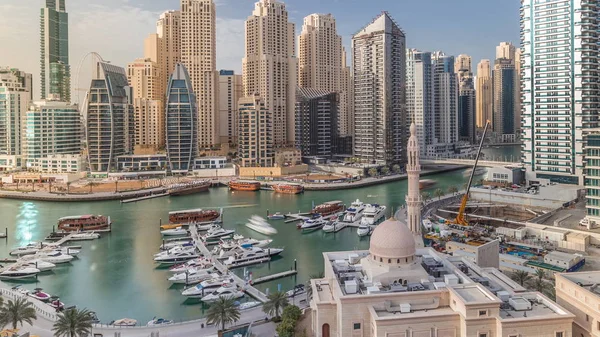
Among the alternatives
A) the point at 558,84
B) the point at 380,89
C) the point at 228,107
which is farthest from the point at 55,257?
the point at 228,107

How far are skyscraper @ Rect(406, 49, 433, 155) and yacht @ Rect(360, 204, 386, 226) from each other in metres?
33.0

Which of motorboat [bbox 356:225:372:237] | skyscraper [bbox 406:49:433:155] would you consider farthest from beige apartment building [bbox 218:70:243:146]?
motorboat [bbox 356:225:372:237]

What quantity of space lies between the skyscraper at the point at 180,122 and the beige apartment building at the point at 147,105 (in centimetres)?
959

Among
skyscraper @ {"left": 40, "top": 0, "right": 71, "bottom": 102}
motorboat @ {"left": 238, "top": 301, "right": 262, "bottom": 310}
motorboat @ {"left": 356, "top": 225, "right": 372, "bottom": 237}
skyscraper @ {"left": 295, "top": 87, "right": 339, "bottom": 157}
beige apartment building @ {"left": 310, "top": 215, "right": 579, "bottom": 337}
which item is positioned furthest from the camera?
skyscraper @ {"left": 40, "top": 0, "right": 71, "bottom": 102}

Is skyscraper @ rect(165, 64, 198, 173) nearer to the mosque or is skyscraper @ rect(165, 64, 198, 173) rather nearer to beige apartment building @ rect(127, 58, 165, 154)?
beige apartment building @ rect(127, 58, 165, 154)

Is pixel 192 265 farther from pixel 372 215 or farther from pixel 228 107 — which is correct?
pixel 228 107

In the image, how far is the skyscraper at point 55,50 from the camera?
6838 centimetres

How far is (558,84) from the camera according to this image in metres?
Result: 30.6

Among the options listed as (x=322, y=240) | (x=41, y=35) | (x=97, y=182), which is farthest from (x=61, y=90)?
(x=322, y=240)

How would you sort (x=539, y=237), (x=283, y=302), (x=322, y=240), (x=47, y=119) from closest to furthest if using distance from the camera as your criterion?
(x=283, y=302) → (x=539, y=237) → (x=322, y=240) → (x=47, y=119)

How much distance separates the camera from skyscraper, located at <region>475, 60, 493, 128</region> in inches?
3836

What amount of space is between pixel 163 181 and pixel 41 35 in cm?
4450

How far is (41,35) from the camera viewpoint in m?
71.8

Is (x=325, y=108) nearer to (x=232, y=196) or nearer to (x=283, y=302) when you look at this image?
(x=232, y=196)
